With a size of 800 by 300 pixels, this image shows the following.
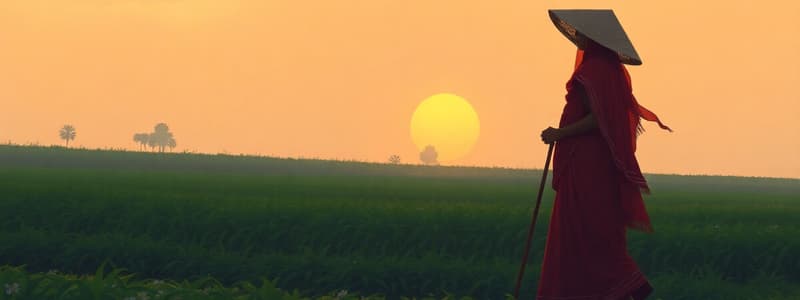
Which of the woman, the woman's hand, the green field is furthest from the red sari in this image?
the green field

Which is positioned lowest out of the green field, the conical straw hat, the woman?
the green field

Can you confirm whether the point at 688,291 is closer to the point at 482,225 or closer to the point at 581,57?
the point at 482,225

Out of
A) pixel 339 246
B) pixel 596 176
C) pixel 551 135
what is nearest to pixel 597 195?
pixel 596 176

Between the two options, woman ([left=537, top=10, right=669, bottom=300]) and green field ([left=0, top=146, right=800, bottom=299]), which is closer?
woman ([left=537, top=10, right=669, bottom=300])

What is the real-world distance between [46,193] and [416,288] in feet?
31.7

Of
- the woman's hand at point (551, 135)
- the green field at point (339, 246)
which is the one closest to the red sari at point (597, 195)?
the woman's hand at point (551, 135)

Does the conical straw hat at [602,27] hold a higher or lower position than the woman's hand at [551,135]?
higher

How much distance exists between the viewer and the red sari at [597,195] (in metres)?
9.50

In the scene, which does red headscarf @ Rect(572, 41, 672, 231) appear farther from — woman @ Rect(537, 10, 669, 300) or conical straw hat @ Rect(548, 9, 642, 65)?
conical straw hat @ Rect(548, 9, 642, 65)

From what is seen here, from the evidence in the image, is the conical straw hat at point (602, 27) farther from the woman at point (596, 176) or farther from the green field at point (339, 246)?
the green field at point (339, 246)

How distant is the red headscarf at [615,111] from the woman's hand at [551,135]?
343mm

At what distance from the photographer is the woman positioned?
9484 mm

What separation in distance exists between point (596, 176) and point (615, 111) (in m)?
0.56

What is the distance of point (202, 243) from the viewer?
18.6 meters
